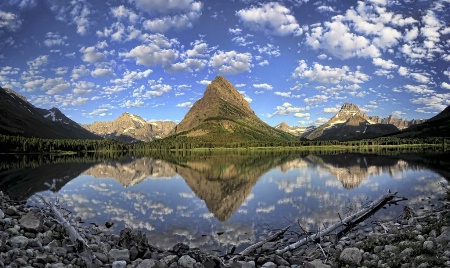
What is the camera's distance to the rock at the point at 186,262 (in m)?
15.9

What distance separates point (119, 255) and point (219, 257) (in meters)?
5.26

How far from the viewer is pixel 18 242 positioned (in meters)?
16.7

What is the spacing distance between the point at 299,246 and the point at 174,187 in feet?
124

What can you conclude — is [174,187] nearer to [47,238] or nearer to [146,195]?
[146,195]

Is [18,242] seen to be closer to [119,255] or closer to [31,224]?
[31,224]

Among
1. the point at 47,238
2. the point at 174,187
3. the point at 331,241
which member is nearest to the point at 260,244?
the point at 331,241

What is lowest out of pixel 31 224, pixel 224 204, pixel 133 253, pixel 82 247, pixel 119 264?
pixel 224 204

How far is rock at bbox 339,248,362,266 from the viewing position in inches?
599

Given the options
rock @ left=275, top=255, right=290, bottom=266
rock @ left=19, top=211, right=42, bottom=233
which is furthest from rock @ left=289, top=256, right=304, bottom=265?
rock @ left=19, top=211, right=42, bottom=233

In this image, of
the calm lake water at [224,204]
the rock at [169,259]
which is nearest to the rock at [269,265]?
the rock at [169,259]

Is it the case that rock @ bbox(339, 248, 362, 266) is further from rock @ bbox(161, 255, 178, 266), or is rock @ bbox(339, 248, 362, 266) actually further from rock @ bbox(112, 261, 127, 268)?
rock @ bbox(112, 261, 127, 268)

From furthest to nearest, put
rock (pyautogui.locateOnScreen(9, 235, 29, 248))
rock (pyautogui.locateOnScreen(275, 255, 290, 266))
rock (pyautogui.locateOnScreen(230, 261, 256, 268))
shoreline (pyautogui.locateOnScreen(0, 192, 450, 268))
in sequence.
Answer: rock (pyautogui.locateOnScreen(275, 255, 290, 266)) < rock (pyautogui.locateOnScreen(9, 235, 29, 248)) < rock (pyautogui.locateOnScreen(230, 261, 256, 268)) < shoreline (pyautogui.locateOnScreen(0, 192, 450, 268))

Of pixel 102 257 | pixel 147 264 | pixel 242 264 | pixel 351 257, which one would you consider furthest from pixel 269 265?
pixel 102 257

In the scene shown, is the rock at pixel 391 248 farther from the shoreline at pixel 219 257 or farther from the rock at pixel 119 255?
the rock at pixel 119 255
